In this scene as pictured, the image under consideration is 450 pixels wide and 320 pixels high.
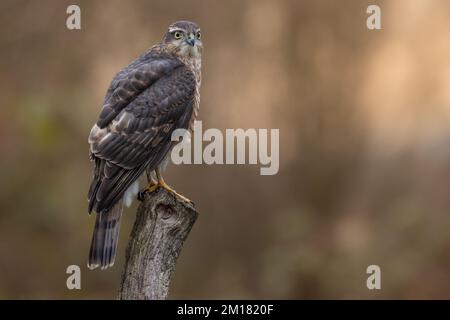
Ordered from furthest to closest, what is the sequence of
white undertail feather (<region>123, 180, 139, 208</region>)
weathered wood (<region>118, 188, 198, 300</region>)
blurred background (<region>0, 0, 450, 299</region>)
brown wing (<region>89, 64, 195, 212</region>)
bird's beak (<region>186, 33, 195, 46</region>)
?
blurred background (<region>0, 0, 450, 299</region>)
bird's beak (<region>186, 33, 195, 46</region>)
white undertail feather (<region>123, 180, 139, 208</region>)
brown wing (<region>89, 64, 195, 212</region>)
weathered wood (<region>118, 188, 198, 300</region>)

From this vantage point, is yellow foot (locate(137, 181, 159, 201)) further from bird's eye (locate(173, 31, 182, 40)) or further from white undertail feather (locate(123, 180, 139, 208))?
bird's eye (locate(173, 31, 182, 40))

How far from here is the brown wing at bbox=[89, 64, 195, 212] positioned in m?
6.09

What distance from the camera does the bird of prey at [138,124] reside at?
Answer: 19.7ft

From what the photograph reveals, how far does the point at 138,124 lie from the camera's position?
6496mm

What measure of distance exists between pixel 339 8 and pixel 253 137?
272 cm

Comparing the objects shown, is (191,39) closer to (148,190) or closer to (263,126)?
(148,190)

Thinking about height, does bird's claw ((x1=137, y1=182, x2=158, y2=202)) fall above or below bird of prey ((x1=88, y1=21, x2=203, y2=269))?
below

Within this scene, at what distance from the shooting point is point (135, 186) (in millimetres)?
6484

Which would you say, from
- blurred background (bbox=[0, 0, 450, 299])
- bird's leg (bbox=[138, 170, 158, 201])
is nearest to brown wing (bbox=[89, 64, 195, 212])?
bird's leg (bbox=[138, 170, 158, 201])

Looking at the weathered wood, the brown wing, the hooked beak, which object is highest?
the hooked beak

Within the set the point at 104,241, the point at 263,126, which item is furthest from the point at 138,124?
the point at 263,126

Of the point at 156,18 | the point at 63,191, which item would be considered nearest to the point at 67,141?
the point at 63,191

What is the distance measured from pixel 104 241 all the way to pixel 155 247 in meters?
0.52

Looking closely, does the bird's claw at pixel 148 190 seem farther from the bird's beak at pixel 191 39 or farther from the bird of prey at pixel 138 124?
the bird's beak at pixel 191 39
